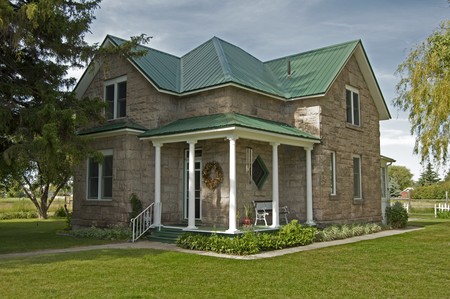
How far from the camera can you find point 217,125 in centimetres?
1292

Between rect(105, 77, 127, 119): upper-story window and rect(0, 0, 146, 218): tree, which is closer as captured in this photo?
rect(0, 0, 146, 218): tree

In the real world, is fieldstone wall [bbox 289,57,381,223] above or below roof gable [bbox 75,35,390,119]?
below

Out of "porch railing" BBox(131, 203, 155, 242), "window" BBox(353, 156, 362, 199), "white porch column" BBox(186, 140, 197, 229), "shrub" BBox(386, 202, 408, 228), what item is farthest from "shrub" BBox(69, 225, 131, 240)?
"shrub" BBox(386, 202, 408, 228)

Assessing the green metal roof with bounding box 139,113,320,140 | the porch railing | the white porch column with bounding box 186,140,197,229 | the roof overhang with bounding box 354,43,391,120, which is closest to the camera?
the green metal roof with bounding box 139,113,320,140

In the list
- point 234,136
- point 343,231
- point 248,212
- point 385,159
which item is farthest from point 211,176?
point 385,159

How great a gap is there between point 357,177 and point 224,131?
8.44 metres

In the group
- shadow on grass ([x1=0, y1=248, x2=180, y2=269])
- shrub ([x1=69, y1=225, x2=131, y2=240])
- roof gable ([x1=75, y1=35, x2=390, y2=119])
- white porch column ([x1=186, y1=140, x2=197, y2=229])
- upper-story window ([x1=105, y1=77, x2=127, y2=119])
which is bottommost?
shadow on grass ([x1=0, y1=248, x2=180, y2=269])

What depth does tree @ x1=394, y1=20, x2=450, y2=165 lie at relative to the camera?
1614cm

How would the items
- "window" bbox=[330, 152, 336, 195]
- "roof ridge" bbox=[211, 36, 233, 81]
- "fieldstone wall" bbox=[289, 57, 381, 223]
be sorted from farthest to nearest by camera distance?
"window" bbox=[330, 152, 336, 195]
"fieldstone wall" bbox=[289, 57, 381, 223]
"roof ridge" bbox=[211, 36, 233, 81]

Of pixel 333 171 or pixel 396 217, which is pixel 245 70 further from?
pixel 396 217

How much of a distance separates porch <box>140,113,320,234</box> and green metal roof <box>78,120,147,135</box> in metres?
0.51

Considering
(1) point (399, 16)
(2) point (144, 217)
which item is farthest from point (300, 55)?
(2) point (144, 217)

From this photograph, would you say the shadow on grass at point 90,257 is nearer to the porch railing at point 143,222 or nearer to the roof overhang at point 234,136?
the porch railing at point 143,222

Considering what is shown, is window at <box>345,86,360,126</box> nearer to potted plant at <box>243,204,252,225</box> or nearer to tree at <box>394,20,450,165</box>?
tree at <box>394,20,450,165</box>
